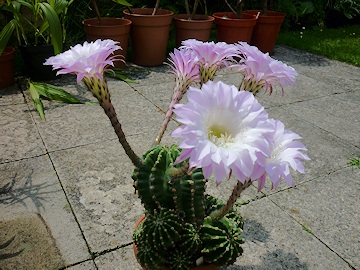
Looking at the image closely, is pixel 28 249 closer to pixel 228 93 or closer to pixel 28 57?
pixel 228 93

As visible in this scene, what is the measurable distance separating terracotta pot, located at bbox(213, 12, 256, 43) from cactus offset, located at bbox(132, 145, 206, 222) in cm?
358

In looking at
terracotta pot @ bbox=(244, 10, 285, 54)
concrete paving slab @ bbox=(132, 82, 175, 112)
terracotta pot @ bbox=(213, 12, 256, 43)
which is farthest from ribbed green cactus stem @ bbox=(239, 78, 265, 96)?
terracotta pot @ bbox=(244, 10, 285, 54)

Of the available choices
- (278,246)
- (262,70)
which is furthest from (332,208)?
(262,70)

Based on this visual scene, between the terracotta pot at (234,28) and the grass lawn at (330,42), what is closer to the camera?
the terracotta pot at (234,28)

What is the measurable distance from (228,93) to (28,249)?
1309 mm

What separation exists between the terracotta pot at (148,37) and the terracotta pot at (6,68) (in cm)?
135

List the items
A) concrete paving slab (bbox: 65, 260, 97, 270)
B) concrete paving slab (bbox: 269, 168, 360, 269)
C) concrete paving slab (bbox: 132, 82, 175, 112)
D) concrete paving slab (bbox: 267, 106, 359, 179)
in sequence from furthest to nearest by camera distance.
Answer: concrete paving slab (bbox: 132, 82, 175, 112) → concrete paving slab (bbox: 267, 106, 359, 179) → concrete paving slab (bbox: 269, 168, 360, 269) → concrete paving slab (bbox: 65, 260, 97, 270)

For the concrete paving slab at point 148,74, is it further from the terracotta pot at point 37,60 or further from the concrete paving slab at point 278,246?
the concrete paving slab at point 278,246

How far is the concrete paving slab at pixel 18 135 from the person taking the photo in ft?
8.32

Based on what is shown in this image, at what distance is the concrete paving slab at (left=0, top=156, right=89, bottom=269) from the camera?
1.78 m

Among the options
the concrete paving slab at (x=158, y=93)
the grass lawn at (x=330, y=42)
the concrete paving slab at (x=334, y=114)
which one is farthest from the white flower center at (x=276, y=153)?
→ the grass lawn at (x=330, y=42)

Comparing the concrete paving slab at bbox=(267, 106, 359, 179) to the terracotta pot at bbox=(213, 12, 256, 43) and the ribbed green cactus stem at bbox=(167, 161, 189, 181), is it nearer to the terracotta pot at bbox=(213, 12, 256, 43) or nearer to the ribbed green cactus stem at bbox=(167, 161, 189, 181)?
the ribbed green cactus stem at bbox=(167, 161, 189, 181)

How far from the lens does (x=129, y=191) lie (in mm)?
2193

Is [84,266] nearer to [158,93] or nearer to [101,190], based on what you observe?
[101,190]
